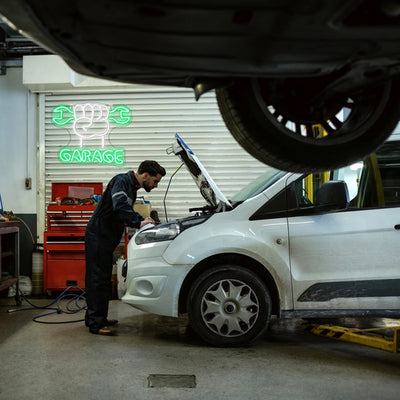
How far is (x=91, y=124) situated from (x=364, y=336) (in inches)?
183

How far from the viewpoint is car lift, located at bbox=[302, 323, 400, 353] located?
116 inches

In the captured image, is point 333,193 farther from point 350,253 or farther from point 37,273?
point 37,273

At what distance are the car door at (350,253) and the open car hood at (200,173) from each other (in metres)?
0.60

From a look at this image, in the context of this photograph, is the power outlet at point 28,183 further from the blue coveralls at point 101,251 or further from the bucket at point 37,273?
the blue coveralls at point 101,251

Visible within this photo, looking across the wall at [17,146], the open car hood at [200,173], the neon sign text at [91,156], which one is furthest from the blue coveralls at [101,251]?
the wall at [17,146]

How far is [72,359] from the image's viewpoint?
3.02 meters

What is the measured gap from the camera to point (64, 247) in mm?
5457

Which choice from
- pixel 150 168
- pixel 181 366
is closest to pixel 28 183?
pixel 150 168

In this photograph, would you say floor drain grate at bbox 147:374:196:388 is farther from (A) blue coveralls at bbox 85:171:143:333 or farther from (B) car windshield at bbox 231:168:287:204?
(B) car windshield at bbox 231:168:287:204

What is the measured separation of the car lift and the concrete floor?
80 millimetres

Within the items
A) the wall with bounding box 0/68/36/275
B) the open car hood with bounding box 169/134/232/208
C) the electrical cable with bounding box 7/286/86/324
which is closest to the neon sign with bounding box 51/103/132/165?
the wall with bounding box 0/68/36/275

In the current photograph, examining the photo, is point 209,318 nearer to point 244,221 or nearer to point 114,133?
point 244,221

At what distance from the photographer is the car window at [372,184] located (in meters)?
3.24

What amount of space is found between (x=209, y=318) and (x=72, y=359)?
3.27 ft
